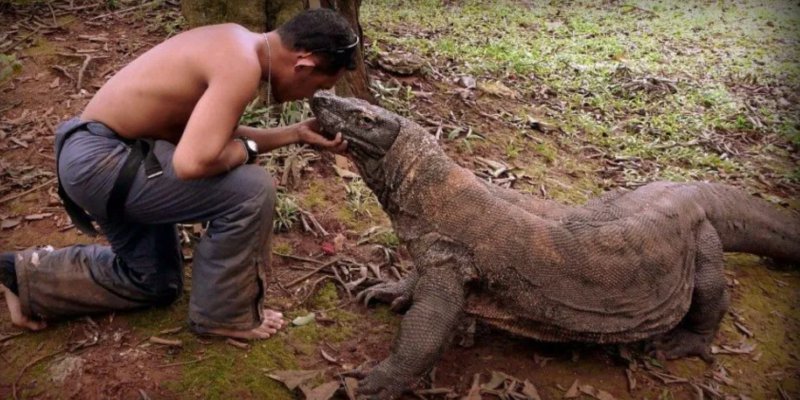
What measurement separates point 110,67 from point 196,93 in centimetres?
386

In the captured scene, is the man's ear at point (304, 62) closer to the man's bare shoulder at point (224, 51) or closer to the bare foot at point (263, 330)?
the man's bare shoulder at point (224, 51)

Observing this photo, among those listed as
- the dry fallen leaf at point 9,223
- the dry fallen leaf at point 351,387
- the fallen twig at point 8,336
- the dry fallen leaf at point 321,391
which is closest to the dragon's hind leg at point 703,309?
the dry fallen leaf at point 351,387

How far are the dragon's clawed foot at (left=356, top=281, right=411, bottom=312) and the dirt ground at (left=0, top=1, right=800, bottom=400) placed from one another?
0.24ft

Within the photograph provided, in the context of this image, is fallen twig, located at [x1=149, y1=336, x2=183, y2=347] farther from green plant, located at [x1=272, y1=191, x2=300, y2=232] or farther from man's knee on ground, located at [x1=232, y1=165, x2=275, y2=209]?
green plant, located at [x1=272, y1=191, x2=300, y2=232]

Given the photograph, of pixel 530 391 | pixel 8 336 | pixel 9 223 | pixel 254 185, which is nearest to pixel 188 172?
pixel 254 185

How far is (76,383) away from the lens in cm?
306

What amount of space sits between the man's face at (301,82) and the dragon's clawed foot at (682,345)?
8.95 feet

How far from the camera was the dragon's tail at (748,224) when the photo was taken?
4.39 meters

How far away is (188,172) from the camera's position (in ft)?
9.20

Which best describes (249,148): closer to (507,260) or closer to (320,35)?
(320,35)

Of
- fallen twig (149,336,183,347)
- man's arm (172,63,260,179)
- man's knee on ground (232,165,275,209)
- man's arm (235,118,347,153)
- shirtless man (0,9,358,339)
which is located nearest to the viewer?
man's arm (172,63,260,179)

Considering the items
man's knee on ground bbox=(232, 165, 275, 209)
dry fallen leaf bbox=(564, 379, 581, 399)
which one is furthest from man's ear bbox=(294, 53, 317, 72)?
dry fallen leaf bbox=(564, 379, 581, 399)

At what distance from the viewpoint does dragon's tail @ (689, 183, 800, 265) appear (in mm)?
4387

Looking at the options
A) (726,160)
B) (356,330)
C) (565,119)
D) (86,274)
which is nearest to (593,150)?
(565,119)
